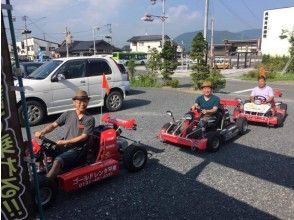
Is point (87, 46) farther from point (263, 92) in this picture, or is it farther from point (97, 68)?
point (263, 92)

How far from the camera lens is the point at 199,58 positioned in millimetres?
17453

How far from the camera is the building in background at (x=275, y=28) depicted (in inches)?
1750

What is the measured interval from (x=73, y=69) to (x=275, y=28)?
4255 cm

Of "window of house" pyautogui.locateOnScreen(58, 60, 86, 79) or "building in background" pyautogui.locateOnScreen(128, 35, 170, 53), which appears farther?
"building in background" pyautogui.locateOnScreen(128, 35, 170, 53)

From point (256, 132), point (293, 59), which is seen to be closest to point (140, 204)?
point (256, 132)

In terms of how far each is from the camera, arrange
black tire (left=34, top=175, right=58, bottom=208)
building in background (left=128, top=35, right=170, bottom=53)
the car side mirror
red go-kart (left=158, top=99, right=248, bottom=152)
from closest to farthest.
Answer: black tire (left=34, top=175, right=58, bottom=208)
red go-kart (left=158, top=99, right=248, bottom=152)
the car side mirror
building in background (left=128, top=35, right=170, bottom=53)

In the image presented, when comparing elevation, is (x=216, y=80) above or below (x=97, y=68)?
below

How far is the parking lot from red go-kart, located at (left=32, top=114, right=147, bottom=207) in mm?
220

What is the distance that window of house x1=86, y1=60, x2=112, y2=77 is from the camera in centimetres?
1027

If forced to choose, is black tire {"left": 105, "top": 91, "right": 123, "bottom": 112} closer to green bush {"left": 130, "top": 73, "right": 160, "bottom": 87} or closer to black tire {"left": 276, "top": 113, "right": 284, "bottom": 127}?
black tire {"left": 276, "top": 113, "right": 284, "bottom": 127}

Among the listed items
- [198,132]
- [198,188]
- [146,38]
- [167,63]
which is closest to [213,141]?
[198,132]

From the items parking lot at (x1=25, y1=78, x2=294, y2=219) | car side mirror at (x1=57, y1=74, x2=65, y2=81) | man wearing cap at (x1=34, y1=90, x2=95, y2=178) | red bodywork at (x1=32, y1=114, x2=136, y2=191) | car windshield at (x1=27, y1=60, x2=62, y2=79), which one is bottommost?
parking lot at (x1=25, y1=78, x2=294, y2=219)

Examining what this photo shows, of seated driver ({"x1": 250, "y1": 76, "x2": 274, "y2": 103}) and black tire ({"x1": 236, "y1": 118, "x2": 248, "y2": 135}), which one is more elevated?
seated driver ({"x1": 250, "y1": 76, "x2": 274, "y2": 103})

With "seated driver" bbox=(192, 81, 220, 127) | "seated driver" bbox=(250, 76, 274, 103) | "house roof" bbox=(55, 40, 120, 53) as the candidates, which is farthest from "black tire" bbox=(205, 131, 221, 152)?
"house roof" bbox=(55, 40, 120, 53)
